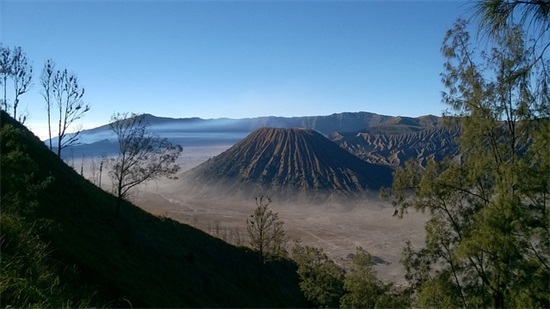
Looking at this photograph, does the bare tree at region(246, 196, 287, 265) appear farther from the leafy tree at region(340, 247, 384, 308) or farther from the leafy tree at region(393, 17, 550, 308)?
the leafy tree at region(393, 17, 550, 308)

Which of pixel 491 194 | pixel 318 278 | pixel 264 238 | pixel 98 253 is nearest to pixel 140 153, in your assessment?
pixel 98 253

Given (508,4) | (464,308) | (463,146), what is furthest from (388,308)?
(508,4)

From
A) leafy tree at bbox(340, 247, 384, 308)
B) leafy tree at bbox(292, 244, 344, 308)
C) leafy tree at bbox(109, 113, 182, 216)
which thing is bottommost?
leafy tree at bbox(292, 244, 344, 308)

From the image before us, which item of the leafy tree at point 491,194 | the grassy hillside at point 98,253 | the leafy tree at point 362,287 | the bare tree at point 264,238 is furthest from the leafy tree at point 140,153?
the leafy tree at point 491,194

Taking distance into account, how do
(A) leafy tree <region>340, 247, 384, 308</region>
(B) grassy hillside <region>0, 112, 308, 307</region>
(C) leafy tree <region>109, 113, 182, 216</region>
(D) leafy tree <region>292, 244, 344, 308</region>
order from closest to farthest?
(B) grassy hillside <region>0, 112, 308, 307</region>
(A) leafy tree <region>340, 247, 384, 308</region>
(C) leafy tree <region>109, 113, 182, 216</region>
(D) leafy tree <region>292, 244, 344, 308</region>

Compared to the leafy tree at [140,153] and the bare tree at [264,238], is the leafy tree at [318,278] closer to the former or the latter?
the bare tree at [264,238]

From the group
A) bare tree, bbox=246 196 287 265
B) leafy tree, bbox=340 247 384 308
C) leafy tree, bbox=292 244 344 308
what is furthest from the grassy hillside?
leafy tree, bbox=340 247 384 308

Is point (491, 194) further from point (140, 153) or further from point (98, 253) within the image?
point (140, 153)

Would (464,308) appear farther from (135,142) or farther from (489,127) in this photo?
(135,142)
